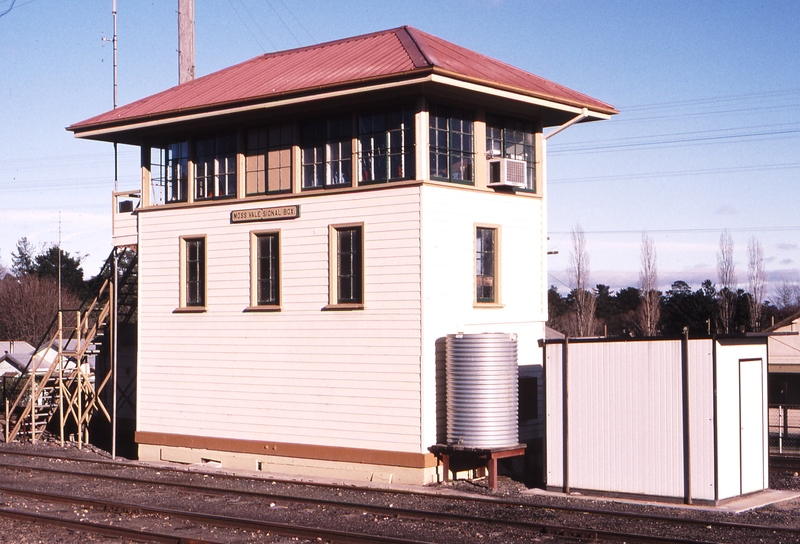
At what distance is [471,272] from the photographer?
749 inches

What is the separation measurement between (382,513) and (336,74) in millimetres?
9121

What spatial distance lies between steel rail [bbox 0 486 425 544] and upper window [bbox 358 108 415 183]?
299 inches

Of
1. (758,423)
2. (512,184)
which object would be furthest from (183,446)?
(758,423)

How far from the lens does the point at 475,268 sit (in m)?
19.1

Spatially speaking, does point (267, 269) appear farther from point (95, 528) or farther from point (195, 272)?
point (95, 528)

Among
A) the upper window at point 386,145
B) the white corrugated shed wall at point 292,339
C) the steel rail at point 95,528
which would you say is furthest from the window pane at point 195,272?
the steel rail at point 95,528

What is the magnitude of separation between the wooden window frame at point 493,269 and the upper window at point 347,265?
2262 millimetres

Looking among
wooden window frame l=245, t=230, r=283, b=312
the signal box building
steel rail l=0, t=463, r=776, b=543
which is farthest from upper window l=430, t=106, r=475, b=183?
steel rail l=0, t=463, r=776, b=543

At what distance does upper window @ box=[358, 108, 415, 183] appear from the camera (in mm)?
18625

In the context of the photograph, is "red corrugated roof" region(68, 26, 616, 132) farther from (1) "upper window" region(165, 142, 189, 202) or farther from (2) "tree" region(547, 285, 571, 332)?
(2) "tree" region(547, 285, 571, 332)

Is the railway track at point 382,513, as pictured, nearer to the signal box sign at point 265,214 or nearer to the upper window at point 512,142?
the signal box sign at point 265,214

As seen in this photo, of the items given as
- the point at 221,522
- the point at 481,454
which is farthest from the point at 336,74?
the point at 221,522

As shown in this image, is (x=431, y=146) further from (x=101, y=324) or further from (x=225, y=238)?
(x=101, y=324)

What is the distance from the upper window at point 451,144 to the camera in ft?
61.1
